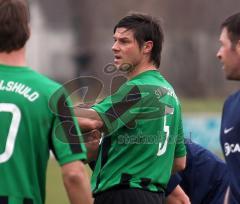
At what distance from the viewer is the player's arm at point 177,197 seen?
7.27 meters

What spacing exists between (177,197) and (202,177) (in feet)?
1.59

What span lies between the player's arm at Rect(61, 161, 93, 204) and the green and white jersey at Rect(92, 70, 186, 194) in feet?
3.85

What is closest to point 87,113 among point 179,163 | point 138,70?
point 138,70

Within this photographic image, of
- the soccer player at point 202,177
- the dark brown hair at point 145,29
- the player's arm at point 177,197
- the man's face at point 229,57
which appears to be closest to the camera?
the man's face at point 229,57

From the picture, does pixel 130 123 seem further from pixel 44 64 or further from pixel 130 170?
pixel 44 64

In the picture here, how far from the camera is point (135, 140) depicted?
21.0 ft

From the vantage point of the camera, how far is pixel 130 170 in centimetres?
642

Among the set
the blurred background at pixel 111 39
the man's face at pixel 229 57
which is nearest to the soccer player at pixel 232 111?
the man's face at pixel 229 57

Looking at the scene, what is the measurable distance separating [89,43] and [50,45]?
9.91 feet

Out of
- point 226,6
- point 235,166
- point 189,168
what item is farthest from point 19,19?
point 226,6

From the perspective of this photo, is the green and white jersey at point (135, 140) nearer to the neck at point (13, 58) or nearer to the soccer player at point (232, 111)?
the soccer player at point (232, 111)

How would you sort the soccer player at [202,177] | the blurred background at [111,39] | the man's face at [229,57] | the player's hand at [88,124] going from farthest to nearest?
the blurred background at [111,39]
the soccer player at [202,177]
the man's face at [229,57]
the player's hand at [88,124]

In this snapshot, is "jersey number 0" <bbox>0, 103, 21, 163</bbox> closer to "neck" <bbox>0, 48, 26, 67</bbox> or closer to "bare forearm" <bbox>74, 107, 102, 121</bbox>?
"neck" <bbox>0, 48, 26, 67</bbox>

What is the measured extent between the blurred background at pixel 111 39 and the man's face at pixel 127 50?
46633 mm
